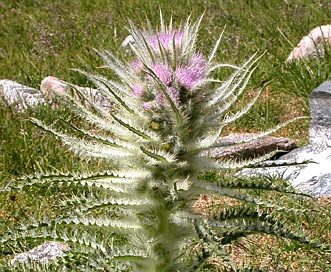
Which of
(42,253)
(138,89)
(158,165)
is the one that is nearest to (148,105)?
(138,89)

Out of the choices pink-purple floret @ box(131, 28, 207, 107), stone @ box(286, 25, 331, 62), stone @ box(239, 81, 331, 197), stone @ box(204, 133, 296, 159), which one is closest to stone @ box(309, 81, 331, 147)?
stone @ box(239, 81, 331, 197)

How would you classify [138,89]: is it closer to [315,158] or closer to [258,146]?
[315,158]

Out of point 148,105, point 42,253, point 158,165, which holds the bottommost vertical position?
point 42,253

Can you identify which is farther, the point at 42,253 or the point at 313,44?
the point at 313,44

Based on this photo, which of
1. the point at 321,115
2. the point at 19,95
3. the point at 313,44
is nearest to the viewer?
the point at 321,115

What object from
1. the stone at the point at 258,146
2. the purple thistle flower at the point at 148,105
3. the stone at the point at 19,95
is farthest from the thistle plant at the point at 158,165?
the stone at the point at 19,95

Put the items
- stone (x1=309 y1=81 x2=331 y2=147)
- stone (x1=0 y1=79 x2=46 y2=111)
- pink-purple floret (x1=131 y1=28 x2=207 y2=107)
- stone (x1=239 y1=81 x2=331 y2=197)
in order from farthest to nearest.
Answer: stone (x1=0 y1=79 x2=46 y2=111)
stone (x1=309 y1=81 x2=331 y2=147)
stone (x1=239 y1=81 x2=331 y2=197)
pink-purple floret (x1=131 y1=28 x2=207 y2=107)

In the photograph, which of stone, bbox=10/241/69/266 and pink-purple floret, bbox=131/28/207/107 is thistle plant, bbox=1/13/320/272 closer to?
pink-purple floret, bbox=131/28/207/107
